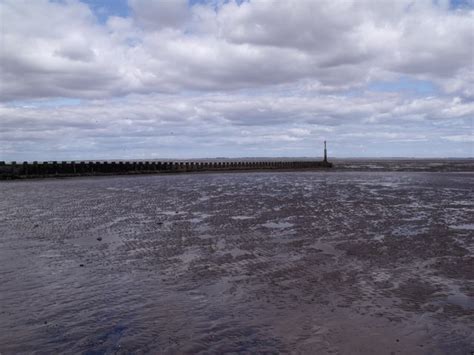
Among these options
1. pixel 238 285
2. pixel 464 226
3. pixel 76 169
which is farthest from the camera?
pixel 76 169

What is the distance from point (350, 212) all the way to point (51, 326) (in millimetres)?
13236

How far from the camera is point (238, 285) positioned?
7730mm

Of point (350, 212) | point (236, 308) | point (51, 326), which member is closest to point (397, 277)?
point (236, 308)

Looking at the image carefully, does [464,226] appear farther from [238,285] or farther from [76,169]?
[76,169]

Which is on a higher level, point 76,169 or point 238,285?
point 76,169

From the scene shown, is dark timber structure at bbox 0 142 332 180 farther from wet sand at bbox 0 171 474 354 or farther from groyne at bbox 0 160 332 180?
wet sand at bbox 0 171 474 354

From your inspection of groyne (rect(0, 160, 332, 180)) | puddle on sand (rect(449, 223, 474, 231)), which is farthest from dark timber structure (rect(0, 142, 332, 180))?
puddle on sand (rect(449, 223, 474, 231))

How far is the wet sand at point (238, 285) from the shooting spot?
546cm

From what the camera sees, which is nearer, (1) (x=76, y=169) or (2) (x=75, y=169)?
(2) (x=75, y=169)

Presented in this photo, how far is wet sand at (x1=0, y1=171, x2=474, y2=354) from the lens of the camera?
5457 mm

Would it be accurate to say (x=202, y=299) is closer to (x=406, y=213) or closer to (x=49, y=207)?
(x=406, y=213)

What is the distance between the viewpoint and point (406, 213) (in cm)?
1692

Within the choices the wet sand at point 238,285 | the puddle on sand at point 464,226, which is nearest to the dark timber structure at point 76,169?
the wet sand at point 238,285

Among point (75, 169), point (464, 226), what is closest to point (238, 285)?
point (464, 226)
